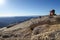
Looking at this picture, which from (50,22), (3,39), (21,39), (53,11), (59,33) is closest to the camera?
(59,33)

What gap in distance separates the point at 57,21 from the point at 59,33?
7.86 metres

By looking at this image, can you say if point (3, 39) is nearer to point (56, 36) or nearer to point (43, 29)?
point (43, 29)

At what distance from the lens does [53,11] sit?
1271 inches

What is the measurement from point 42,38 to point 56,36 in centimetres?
176

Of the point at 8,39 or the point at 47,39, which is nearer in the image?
the point at 47,39

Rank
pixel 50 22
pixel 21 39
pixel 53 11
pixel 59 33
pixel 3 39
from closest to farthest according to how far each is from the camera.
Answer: pixel 59 33 < pixel 21 39 < pixel 3 39 < pixel 50 22 < pixel 53 11

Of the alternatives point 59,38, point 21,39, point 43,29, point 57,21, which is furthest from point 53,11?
point 59,38

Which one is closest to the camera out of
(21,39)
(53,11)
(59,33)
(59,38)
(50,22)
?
(59,38)

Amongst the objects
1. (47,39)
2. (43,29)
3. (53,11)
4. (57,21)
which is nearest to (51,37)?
(47,39)

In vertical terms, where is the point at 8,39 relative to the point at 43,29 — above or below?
below

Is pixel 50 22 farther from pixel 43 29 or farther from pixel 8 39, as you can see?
pixel 8 39

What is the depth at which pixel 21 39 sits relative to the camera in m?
15.2

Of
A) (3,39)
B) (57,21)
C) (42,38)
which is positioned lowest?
(3,39)

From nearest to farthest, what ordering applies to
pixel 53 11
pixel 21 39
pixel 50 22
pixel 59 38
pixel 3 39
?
pixel 59 38 < pixel 21 39 < pixel 3 39 < pixel 50 22 < pixel 53 11
